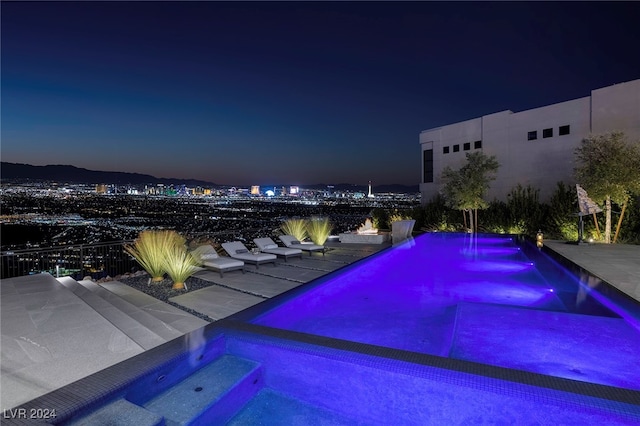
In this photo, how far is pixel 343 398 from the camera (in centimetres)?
267

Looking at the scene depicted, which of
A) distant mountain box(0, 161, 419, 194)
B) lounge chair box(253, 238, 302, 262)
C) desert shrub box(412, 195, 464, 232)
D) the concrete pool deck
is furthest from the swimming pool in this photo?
distant mountain box(0, 161, 419, 194)

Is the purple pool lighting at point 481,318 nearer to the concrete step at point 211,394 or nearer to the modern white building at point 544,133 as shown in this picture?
the concrete step at point 211,394

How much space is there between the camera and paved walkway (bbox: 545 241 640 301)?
5035 millimetres

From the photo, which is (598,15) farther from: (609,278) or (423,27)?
(609,278)

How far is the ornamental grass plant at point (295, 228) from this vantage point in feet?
37.2

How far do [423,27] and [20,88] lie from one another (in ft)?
62.7

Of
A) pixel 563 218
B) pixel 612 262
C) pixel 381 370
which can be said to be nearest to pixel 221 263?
pixel 381 370

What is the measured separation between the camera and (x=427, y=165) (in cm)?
2370

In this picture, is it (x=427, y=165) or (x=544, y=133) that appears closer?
(x=544, y=133)

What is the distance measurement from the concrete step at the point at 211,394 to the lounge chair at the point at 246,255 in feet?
14.2

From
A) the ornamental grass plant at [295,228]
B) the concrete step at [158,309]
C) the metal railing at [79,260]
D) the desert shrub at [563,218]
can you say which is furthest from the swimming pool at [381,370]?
the desert shrub at [563,218]

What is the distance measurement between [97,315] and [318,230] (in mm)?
7653

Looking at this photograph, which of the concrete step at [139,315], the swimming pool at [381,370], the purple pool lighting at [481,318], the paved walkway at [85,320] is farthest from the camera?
the concrete step at [139,315]

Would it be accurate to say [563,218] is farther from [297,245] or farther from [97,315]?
[97,315]
